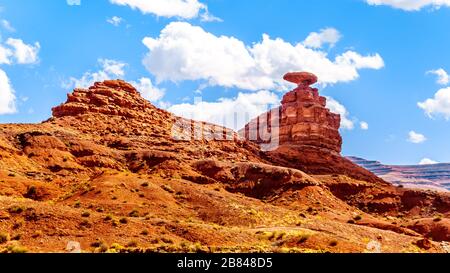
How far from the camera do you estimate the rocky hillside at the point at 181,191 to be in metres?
26.3

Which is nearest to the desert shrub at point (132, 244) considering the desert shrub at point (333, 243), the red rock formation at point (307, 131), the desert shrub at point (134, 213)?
the desert shrub at point (333, 243)

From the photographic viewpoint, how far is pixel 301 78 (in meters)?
89.7

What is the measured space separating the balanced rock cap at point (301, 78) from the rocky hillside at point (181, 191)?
1.89m

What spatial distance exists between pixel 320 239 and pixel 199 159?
105ft

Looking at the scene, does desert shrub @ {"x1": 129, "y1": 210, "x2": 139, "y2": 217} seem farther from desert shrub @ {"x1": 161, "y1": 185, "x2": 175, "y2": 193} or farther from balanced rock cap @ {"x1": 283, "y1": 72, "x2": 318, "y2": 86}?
balanced rock cap @ {"x1": 283, "y1": 72, "x2": 318, "y2": 86}

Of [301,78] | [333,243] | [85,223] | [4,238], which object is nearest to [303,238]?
[333,243]

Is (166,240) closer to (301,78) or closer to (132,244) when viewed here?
(132,244)

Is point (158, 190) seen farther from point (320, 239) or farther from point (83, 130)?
point (83, 130)

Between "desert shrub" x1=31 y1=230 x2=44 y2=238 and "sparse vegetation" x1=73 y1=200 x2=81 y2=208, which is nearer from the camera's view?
"desert shrub" x1=31 y1=230 x2=44 y2=238

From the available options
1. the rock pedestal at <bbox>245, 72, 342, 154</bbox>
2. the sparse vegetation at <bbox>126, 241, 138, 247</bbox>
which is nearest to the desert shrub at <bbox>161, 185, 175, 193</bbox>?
the sparse vegetation at <bbox>126, 241, 138, 247</bbox>

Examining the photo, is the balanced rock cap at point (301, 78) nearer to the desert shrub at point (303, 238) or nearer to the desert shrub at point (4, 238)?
the desert shrub at point (303, 238)

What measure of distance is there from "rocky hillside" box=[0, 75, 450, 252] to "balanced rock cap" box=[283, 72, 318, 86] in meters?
1.89

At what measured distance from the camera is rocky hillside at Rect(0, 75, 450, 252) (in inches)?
1036
